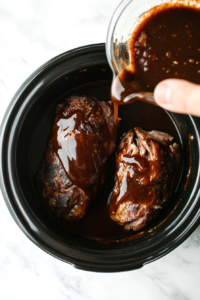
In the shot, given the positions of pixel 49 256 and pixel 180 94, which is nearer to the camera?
pixel 180 94

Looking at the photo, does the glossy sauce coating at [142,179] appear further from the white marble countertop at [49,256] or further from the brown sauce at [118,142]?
the white marble countertop at [49,256]

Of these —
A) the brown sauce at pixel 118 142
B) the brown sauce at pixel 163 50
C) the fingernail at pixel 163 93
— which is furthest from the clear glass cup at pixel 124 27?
the brown sauce at pixel 118 142

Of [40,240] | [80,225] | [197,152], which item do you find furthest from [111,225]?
[197,152]

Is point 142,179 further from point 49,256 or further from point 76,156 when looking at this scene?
point 49,256

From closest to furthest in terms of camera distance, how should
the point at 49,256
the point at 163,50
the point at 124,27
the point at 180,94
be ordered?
the point at 180,94
the point at 163,50
the point at 124,27
the point at 49,256

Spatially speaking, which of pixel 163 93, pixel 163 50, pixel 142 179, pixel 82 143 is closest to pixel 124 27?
pixel 163 50

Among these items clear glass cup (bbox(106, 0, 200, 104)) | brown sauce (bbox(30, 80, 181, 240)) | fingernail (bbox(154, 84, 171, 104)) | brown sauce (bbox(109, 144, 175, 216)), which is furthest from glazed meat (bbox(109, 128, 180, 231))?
fingernail (bbox(154, 84, 171, 104))
